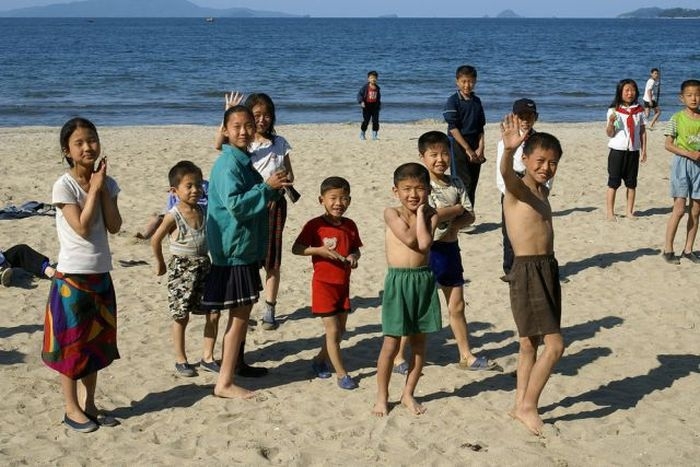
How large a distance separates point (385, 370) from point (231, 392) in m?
1.04

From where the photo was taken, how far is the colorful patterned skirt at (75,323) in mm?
5113

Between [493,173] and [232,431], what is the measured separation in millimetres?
9763

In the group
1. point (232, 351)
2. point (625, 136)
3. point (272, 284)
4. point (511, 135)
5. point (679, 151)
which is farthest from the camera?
point (625, 136)

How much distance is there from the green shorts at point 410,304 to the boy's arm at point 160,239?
61.8 inches

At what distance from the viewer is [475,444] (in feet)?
16.9

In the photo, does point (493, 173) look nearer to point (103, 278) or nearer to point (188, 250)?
point (188, 250)

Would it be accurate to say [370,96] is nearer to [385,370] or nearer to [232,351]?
[232,351]

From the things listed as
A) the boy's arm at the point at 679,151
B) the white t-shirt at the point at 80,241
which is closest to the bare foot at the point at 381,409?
the white t-shirt at the point at 80,241

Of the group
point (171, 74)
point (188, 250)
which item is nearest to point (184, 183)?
point (188, 250)

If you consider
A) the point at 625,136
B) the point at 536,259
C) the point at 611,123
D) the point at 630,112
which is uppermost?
the point at 630,112

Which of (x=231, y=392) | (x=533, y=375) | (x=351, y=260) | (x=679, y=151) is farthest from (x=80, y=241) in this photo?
(x=679, y=151)

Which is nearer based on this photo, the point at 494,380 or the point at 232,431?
the point at 232,431

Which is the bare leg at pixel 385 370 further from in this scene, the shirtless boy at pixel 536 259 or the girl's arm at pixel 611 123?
the girl's arm at pixel 611 123

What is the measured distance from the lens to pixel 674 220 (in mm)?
8992
